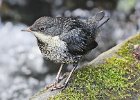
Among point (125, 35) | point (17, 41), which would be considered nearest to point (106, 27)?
point (125, 35)

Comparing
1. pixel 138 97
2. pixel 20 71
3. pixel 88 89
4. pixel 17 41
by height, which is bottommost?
pixel 138 97

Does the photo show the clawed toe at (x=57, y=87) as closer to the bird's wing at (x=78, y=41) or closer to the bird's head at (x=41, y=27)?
the bird's wing at (x=78, y=41)

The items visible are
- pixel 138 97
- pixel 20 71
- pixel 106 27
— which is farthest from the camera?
pixel 106 27

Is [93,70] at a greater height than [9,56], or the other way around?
[9,56]

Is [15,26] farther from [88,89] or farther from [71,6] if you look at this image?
[88,89]

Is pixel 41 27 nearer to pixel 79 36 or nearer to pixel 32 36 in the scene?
pixel 79 36

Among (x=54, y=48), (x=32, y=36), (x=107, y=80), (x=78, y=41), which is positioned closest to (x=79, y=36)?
(x=78, y=41)
